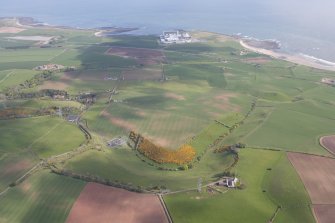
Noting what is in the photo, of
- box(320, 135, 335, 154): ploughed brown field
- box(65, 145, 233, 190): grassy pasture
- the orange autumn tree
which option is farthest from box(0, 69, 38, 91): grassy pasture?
box(320, 135, 335, 154): ploughed brown field

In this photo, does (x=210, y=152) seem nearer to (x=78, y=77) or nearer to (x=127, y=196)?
(x=127, y=196)

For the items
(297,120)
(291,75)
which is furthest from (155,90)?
(291,75)

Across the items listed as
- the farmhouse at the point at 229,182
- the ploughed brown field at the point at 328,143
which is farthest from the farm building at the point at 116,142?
the ploughed brown field at the point at 328,143

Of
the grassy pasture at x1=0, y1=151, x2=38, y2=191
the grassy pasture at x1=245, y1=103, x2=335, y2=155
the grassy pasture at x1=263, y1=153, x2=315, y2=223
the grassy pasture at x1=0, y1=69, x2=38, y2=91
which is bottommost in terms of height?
the grassy pasture at x1=0, y1=69, x2=38, y2=91

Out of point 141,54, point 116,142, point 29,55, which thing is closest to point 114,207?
point 116,142

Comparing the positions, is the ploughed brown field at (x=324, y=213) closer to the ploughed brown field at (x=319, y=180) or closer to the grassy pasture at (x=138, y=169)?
the ploughed brown field at (x=319, y=180)

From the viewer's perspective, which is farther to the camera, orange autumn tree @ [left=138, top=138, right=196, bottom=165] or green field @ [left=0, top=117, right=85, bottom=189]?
orange autumn tree @ [left=138, top=138, right=196, bottom=165]

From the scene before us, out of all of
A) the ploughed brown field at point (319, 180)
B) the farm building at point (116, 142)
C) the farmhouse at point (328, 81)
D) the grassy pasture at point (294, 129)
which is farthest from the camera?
the farmhouse at point (328, 81)

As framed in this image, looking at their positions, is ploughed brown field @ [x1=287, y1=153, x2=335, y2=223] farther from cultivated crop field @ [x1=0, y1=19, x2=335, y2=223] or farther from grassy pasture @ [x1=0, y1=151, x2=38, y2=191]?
grassy pasture @ [x1=0, y1=151, x2=38, y2=191]
